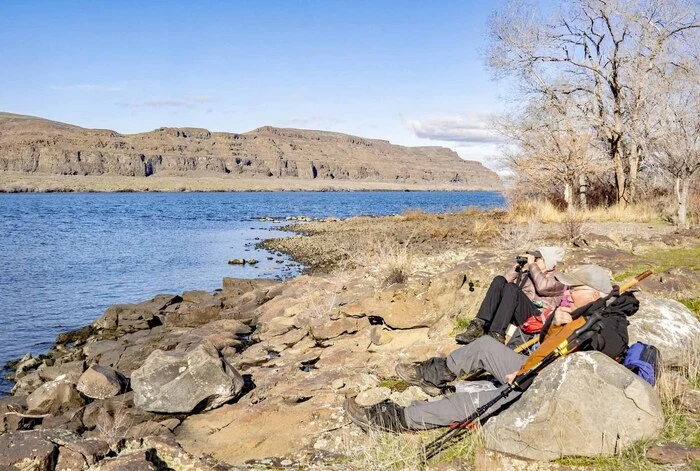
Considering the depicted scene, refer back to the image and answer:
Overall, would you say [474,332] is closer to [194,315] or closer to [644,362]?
[644,362]

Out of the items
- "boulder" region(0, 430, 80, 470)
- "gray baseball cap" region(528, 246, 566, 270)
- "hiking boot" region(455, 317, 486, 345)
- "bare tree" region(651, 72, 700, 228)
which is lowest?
"boulder" region(0, 430, 80, 470)

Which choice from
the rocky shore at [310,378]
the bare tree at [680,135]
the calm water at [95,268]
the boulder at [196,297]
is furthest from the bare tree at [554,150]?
the boulder at [196,297]

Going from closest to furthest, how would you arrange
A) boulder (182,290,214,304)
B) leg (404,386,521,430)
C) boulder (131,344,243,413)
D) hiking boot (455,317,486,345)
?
leg (404,386,521,430)
hiking boot (455,317,486,345)
boulder (131,344,243,413)
boulder (182,290,214,304)

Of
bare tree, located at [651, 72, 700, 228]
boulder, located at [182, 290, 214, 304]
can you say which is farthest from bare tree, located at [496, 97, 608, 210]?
boulder, located at [182, 290, 214, 304]

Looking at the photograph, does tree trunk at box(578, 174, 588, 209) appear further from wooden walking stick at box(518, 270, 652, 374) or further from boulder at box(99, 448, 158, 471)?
boulder at box(99, 448, 158, 471)

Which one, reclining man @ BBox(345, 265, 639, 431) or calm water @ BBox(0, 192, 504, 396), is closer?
reclining man @ BBox(345, 265, 639, 431)

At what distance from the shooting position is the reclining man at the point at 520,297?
729cm

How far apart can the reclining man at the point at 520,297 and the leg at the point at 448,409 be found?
69.1 inches

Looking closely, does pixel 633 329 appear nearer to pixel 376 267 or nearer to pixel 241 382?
Answer: pixel 241 382

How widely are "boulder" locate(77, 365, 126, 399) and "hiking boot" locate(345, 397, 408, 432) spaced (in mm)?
5372

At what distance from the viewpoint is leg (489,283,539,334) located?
7.27 meters

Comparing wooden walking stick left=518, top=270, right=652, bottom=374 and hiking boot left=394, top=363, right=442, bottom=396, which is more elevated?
wooden walking stick left=518, top=270, right=652, bottom=374

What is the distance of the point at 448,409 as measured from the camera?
5582 millimetres

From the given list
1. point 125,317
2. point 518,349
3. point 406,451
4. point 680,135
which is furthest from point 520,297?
point 680,135
